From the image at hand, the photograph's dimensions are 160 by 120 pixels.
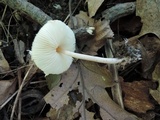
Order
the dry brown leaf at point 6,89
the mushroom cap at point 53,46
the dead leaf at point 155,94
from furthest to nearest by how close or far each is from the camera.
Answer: the dry brown leaf at point 6,89 → the dead leaf at point 155,94 → the mushroom cap at point 53,46

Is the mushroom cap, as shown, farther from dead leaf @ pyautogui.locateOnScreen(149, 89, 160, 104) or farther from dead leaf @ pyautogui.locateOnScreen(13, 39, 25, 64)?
dead leaf @ pyautogui.locateOnScreen(149, 89, 160, 104)

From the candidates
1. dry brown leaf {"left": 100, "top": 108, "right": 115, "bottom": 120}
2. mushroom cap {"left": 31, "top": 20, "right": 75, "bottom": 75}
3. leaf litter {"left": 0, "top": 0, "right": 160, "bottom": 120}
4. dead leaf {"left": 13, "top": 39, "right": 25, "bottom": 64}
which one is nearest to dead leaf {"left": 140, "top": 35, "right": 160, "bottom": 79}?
leaf litter {"left": 0, "top": 0, "right": 160, "bottom": 120}

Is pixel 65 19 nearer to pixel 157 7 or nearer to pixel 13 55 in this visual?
pixel 13 55

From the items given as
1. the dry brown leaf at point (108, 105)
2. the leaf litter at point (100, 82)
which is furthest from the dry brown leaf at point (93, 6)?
the dry brown leaf at point (108, 105)

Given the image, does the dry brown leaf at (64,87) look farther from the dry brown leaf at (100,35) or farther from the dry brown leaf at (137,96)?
the dry brown leaf at (137,96)

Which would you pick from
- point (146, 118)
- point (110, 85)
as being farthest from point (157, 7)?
point (146, 118)
